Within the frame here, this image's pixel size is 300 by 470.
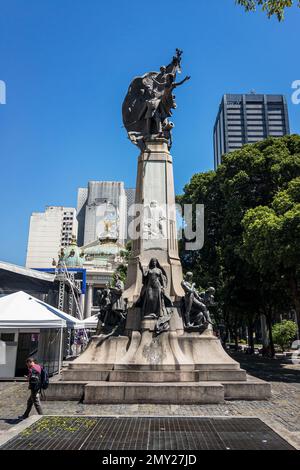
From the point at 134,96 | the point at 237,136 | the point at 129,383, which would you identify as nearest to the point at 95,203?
the point at 237,136

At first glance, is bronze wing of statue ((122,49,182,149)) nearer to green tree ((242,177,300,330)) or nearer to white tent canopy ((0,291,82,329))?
green tree ((242,177,300,330))

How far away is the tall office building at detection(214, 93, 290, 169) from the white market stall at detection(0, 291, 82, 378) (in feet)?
332

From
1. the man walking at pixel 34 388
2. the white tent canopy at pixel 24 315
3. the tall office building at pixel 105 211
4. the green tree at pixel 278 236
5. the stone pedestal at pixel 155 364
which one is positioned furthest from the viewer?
the tall office building at pixel 105 211

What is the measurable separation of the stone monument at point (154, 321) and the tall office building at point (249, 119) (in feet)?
324

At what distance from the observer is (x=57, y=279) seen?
25703 mm

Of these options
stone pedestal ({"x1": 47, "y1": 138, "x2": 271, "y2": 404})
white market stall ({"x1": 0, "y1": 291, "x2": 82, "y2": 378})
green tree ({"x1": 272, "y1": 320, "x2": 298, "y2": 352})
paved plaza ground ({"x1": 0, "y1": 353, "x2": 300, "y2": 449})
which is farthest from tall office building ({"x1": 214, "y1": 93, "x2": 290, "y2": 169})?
paved plaza ground ({"x1": 0, "y1": 353, "x2": 300, "y2": 449})

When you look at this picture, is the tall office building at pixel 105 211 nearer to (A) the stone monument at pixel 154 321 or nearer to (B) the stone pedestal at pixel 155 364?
(A) the stone monument at pixel 154 321

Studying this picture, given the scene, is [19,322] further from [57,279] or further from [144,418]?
[57,279]

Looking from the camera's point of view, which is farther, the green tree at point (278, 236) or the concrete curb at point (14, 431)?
the green tree at point (278, 236)

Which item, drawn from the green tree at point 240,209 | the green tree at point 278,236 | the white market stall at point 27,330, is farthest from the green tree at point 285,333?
the white market stall at point 27,330

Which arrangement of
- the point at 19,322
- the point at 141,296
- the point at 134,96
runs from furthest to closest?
1. the point at 134,96
2. the point at 19,322
3. the point at 141,296

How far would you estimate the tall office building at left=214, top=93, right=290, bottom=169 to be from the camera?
356 feet

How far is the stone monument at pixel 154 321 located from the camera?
9414 millimetres

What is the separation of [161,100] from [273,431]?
41.0ft
